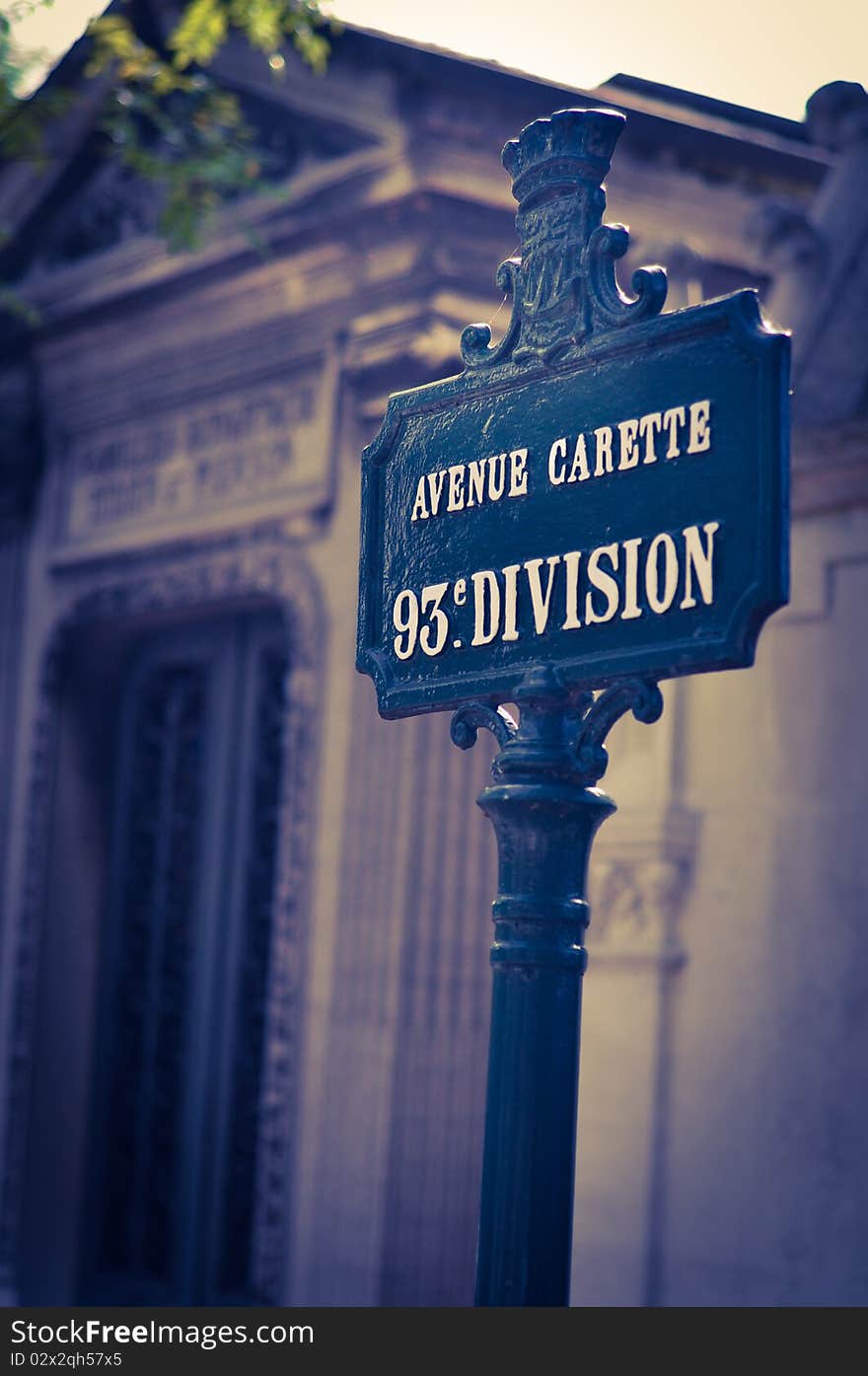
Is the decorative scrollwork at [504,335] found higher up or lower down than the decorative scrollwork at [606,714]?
higher up

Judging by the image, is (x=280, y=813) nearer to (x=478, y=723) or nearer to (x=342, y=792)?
(x=342, y=792)

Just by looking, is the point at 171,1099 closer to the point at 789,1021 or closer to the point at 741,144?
the point at 789,1021

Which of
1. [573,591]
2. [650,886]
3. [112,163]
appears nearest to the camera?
[573,591]

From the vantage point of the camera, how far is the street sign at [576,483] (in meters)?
3.07

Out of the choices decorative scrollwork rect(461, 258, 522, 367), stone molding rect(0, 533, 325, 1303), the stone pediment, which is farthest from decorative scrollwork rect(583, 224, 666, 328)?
the stone pediment

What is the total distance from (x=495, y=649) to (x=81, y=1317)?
7.47ft

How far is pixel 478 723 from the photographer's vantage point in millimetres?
3500

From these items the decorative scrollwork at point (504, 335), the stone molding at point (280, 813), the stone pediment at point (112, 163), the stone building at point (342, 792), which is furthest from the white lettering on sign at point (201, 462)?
the decorative scrollwork at point (504, 335)

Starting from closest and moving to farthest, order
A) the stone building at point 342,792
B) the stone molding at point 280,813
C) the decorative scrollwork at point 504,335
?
the decorative scrollwork at point 504,335 < the stone building at point 342,792 < the stone molding at point 280,813

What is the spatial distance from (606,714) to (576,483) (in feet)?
1.32

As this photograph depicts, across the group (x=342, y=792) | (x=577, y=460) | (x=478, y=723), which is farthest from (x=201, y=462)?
(x=577, y=460)

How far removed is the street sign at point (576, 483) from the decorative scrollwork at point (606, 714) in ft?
0.14

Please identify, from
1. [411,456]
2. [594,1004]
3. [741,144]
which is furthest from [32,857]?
[411,456]

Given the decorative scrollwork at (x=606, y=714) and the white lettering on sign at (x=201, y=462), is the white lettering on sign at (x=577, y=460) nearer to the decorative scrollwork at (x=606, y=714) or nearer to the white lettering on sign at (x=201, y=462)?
the decorative scrollwork at (x=606, y=714)
